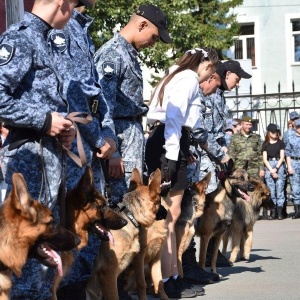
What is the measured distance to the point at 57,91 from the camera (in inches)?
207

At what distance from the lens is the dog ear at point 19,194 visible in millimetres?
4582

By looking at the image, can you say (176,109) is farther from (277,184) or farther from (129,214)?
(277,184)

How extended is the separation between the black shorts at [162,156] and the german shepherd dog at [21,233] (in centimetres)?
289

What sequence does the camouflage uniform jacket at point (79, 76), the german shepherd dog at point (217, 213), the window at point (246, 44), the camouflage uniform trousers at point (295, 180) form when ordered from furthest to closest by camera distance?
the window at point (246, 44) → the camouflage uniform trousers at point (295, 180) → the german shepherd dog at point (217, 213) → the camouflage uniform jacket at point (79, 76)

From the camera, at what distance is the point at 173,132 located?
7480 mm

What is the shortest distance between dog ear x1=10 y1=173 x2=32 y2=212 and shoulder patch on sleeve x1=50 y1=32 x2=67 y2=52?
1198mm

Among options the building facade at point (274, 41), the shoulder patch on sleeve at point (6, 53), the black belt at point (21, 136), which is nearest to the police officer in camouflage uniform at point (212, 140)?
the black belt at point (21, 136)

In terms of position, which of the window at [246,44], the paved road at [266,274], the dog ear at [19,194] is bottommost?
the paved road at [266,274]

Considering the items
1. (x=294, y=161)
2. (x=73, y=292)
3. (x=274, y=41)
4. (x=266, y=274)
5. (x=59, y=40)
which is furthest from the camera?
(x=274, y=41)

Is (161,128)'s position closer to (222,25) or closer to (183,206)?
(183,206)

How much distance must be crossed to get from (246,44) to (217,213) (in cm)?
2621

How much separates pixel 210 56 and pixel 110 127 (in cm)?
238

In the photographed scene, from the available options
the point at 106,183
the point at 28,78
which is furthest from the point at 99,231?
the point at 28,78

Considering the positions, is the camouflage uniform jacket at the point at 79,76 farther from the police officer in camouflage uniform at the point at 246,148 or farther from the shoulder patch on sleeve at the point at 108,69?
the police officer in camouflage uniform at the point at 246,148
